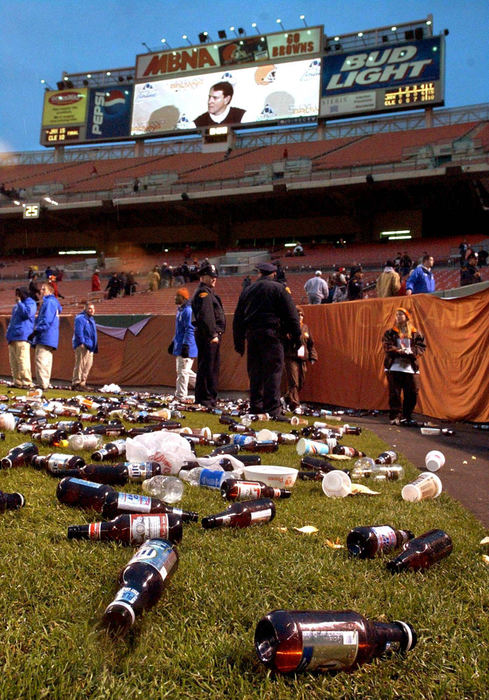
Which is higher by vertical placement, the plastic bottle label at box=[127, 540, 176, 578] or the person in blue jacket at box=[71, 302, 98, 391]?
the person in blue jacket at box=[71, 302, 98, 391]

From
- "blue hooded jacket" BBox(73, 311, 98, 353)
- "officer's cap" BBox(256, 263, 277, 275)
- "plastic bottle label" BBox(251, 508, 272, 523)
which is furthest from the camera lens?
"blue hooded jacket" BBox(73, 311, 98, 353)

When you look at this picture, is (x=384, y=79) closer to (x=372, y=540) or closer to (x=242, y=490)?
(x=242, y=490)

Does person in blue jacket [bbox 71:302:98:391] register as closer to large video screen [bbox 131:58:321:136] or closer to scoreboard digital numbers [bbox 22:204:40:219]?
large video screen [bbox 131:58:321:136]

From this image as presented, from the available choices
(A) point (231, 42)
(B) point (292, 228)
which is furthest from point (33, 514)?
(A) point (231, 42)

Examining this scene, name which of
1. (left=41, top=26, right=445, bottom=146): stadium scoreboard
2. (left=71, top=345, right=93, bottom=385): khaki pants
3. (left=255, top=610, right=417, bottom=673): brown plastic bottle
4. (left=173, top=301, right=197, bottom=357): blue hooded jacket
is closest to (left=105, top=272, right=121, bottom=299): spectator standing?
(left=71, top=345, right=93, bottom=385): khaki pants

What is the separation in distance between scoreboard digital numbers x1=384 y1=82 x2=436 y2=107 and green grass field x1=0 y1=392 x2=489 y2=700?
3520cm

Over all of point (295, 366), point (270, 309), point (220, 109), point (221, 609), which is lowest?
point (221, 609)

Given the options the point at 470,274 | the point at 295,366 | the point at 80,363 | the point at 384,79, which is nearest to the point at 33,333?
the point at 80,363

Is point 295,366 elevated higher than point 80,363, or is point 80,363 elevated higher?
point 295,366

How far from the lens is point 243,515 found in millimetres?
2553

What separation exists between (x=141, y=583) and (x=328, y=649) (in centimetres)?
58

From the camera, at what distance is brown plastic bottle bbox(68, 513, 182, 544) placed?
7.15ft

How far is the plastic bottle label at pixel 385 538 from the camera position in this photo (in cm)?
225

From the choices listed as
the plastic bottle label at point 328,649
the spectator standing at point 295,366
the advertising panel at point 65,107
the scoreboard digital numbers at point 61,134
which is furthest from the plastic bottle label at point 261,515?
the advertising panel at point 65,107
